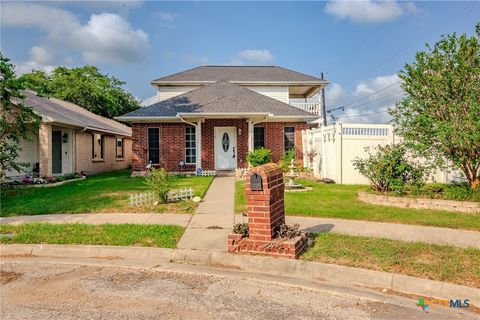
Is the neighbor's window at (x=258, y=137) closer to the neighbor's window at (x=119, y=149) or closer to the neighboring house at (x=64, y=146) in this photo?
the neighboring house at (x=64, y=146)

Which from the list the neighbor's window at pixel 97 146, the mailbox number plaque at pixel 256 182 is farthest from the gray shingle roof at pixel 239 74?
the mailbox number plaque at pixel 256 182

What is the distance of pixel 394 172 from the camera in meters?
10.3

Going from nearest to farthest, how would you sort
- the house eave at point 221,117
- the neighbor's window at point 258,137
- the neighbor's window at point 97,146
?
the house eave at point 221,117 → the neighbor's window at point 258,137 → the neighbor's window at point 97,146

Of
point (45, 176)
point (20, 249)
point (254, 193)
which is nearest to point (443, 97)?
point (254, 193)

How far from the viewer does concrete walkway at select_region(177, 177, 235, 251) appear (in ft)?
21.6

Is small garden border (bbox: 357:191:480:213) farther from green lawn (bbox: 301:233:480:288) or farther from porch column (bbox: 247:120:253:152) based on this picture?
porch column (bbox: 247:120:253:152)

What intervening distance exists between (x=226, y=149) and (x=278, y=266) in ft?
46.4

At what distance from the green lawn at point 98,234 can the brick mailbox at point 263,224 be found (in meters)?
1.41

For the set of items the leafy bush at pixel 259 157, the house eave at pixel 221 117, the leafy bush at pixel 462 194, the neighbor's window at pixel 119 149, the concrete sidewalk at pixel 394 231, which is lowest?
the concrete sidewalk at pixel 394 231

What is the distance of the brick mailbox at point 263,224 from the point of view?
5.76 meters

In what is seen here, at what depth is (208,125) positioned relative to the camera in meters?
19.3

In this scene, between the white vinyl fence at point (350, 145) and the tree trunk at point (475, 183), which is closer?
the tree trunk at point (475, 183)

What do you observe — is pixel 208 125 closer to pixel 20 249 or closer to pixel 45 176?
pixel 45 176

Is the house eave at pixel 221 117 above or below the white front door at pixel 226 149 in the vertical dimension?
above
